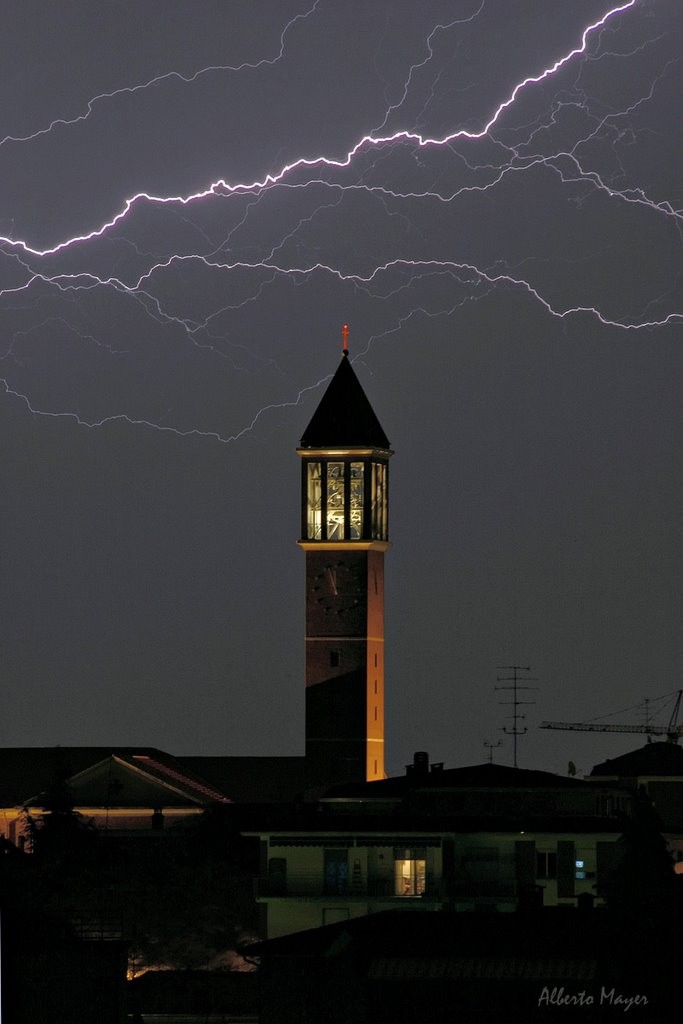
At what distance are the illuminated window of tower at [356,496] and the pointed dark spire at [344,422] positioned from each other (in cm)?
82

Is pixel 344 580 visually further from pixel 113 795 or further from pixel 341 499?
pixel 113 795

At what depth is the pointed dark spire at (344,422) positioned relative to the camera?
413 ft

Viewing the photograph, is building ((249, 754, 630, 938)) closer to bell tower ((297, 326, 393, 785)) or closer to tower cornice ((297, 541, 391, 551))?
bell tower ((297, 326, 393, 785))

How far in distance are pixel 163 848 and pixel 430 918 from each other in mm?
32072

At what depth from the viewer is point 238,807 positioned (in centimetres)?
11425

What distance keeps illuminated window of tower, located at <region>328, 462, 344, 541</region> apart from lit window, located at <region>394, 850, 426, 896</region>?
36885 millimetres

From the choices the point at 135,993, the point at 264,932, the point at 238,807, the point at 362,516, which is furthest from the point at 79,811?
the point at 135,993

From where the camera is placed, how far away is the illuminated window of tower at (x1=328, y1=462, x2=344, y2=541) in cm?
12538

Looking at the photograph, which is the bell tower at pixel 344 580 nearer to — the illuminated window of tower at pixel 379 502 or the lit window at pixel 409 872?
the illuminated window of tower at pixel 379 502

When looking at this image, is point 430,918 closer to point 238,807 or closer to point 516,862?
point 516,862

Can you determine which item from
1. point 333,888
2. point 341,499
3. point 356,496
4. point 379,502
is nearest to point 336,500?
point 341,499

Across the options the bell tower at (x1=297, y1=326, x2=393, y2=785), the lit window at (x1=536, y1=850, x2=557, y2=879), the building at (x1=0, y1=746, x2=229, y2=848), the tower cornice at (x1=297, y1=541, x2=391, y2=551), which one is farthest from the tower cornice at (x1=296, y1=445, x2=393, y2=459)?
the lit window at (x1=536, y1=850, x2=557, y2=879)

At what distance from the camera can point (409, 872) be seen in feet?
291

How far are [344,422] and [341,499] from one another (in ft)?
8.35
